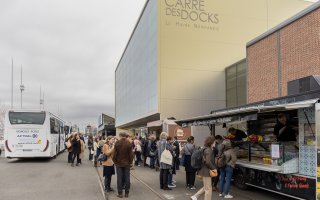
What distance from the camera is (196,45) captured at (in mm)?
32344

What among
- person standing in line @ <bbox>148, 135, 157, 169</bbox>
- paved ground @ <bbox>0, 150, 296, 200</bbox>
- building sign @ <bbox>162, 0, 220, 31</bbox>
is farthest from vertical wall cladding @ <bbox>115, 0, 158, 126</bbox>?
paved ground @ <bbox>0, 150, 296, 200</bbox>

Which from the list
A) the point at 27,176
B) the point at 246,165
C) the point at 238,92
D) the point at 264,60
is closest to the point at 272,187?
the point at 246,165

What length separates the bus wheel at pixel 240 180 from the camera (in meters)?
10.9

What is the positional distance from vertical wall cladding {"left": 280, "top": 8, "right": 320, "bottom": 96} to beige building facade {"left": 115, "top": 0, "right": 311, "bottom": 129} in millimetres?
12970

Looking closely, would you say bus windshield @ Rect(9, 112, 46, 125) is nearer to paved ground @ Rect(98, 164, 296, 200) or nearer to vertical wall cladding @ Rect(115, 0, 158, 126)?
paved ground @ Rect(98, 164, 296, 200)

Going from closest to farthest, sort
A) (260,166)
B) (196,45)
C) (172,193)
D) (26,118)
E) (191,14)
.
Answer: (260,166)
(172,193)
(26,118)
(191,14)
(196,45)

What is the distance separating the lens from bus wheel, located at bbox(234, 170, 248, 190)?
10922 millimetres

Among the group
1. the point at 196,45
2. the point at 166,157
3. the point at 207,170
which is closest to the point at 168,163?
the point at 166,157

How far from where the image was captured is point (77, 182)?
12445mm

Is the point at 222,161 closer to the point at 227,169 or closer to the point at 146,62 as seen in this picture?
the point at 227,169

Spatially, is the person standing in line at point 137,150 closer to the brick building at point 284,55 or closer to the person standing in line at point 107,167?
the brick building at point 284,55

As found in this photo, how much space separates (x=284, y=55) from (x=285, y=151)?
1141 cm

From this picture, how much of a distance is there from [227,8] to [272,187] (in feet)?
87.1

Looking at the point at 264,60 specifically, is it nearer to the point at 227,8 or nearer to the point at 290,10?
the point at 227,8
